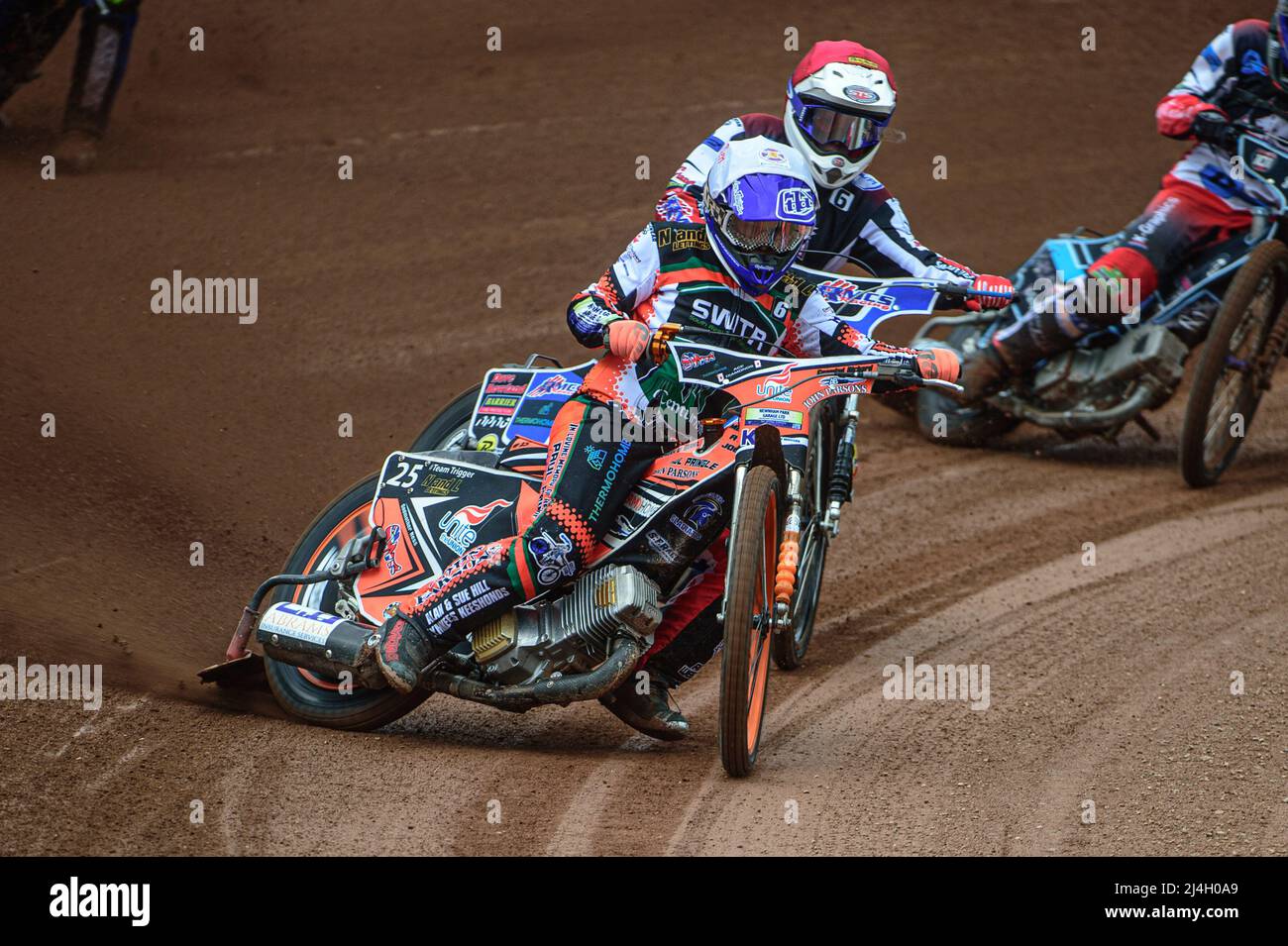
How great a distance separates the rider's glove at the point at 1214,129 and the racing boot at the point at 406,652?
19.4 ft

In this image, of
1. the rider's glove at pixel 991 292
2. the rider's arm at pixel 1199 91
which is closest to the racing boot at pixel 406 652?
the rider's glove at pixel 991 292

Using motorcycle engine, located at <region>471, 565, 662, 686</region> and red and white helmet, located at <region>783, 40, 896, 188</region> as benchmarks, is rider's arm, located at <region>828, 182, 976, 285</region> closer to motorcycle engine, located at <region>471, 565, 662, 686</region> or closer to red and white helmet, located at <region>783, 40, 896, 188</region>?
red and white helmet, located at <region>783, 40, 896, 188</region>

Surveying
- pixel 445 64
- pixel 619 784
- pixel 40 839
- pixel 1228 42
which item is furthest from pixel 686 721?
pixel 445 64

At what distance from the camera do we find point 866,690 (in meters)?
6.94

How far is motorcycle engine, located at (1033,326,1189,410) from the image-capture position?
379 inches

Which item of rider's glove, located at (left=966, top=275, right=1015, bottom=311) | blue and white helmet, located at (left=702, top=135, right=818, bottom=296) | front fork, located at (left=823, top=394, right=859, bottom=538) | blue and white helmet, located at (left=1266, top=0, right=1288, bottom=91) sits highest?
blue and white helmet, located at (left=1266, top=0, right=1288, bottom=91)

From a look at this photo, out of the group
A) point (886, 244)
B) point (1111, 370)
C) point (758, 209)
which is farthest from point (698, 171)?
point (1111, 370)

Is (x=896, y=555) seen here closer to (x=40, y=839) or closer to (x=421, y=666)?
(x=421, y=666)

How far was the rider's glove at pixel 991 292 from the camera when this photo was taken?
6.34 m

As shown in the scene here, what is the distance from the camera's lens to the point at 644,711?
6059 millimetres

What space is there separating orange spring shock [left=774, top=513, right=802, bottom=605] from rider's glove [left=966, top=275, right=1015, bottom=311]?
→ 1.36 m

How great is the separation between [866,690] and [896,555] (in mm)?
1936

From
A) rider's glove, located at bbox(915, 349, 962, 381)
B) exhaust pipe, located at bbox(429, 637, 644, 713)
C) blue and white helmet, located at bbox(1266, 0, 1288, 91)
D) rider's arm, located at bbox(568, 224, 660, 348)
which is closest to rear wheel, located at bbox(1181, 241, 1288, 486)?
blue and white helmet, located at bbox(1266, 0, 1288, 91)

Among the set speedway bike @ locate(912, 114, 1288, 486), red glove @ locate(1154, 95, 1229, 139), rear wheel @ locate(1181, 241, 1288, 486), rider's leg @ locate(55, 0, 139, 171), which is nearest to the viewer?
rear wheel @ locate(1181, 241, 1288, 486)
